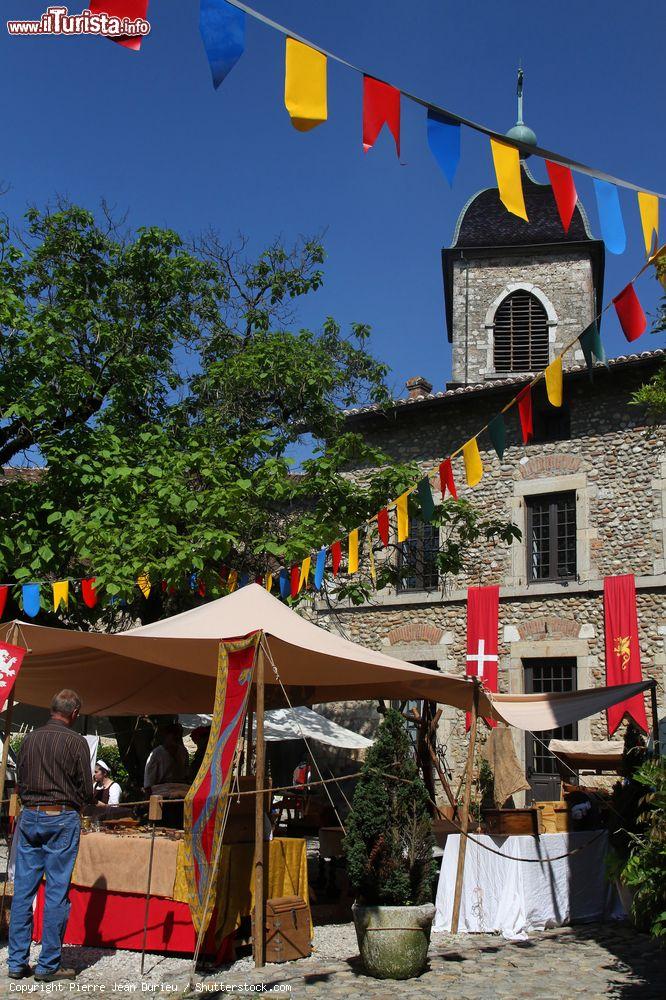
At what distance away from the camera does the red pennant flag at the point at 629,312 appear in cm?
606

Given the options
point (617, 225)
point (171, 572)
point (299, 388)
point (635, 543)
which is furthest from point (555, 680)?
point (617, 225)

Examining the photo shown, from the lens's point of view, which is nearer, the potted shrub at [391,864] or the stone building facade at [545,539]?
the potted shrub at [391,864]

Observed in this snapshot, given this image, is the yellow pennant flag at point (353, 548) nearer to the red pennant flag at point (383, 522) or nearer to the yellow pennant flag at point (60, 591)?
the red pennant flag at point (383, 522)

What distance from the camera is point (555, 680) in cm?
1401

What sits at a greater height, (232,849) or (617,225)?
(617,225)

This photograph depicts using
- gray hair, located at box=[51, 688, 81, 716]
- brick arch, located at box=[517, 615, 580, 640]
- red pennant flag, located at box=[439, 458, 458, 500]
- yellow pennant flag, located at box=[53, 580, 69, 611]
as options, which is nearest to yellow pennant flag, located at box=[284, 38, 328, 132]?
gray hair, located at box=[51, 688, 81, 716]

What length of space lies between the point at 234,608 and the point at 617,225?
3.70m

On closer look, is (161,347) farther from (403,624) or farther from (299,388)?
(403,624)

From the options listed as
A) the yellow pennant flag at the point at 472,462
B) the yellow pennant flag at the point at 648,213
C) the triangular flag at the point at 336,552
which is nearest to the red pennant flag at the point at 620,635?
the triangular flag at the point at 336,552

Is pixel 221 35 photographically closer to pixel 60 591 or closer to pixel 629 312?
pixel 629 312

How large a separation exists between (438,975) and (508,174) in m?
4.51

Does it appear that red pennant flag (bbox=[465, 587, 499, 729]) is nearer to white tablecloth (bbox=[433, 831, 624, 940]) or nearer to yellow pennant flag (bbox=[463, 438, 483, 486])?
yellow pennant flag (bbox=[463, 438, 483, 486])

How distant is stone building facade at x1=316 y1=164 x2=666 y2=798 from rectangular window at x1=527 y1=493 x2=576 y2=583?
17 mm

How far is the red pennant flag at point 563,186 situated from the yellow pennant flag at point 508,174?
0.66ft
